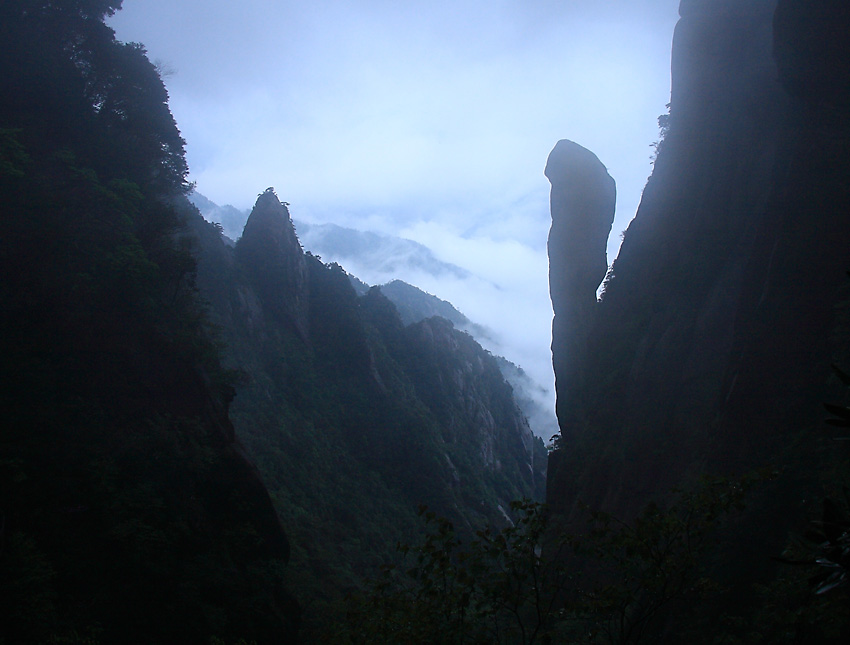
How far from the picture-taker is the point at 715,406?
12914mm

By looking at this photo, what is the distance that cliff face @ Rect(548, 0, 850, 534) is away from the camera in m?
10.8

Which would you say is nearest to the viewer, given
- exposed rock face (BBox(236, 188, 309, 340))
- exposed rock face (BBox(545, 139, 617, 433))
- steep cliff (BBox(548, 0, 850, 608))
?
steep cliff (BBox(548, 0, 850, 608))

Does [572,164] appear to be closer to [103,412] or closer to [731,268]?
[731,268]

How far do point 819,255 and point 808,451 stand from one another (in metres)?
4.34

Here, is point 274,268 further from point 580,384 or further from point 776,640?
point 776,640

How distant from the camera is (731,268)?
48.5 ft

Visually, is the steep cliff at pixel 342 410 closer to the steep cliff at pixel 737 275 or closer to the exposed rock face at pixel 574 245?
the steep cliff at pixel 737 275

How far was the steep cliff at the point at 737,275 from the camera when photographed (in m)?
10.5

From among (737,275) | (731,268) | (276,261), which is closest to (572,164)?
(731,268)

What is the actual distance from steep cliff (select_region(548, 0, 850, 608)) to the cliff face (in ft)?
0.14

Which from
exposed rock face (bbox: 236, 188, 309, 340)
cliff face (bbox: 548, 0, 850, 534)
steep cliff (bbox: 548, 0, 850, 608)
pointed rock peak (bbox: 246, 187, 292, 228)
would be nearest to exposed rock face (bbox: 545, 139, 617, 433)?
cliff face (bbox: 548, 0, 850, 534)

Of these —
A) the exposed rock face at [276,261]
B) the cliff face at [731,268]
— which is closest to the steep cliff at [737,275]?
the cliff face at [731,268]

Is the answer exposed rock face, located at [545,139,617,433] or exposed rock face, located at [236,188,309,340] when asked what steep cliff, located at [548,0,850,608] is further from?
exposed rock face, located at [236,188,309,340]

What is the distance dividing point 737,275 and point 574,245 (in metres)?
21.2
